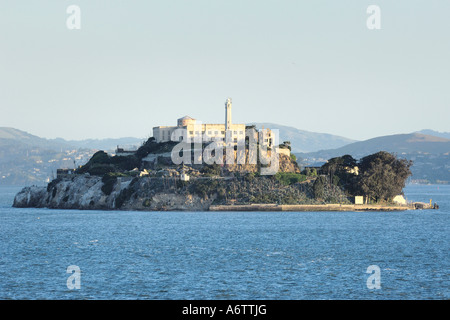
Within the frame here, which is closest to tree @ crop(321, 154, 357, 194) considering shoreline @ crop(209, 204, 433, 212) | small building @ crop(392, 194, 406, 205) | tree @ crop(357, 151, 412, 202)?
tree @ crop(357, 151, 412, 202)

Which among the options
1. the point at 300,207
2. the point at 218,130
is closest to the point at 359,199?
the point at 300,207

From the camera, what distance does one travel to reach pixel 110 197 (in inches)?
5463

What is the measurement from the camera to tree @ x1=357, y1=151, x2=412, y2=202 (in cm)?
13312

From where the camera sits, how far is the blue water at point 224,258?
4700cm

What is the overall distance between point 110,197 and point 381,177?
54118 millimetres

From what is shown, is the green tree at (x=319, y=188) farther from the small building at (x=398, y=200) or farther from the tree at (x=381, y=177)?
the small building at (x=398, y=200)

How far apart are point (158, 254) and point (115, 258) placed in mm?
4640

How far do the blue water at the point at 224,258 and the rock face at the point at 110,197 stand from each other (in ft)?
72.9

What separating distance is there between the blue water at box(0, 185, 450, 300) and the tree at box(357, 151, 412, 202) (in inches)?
911

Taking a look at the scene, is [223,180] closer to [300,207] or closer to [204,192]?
[204,192]
